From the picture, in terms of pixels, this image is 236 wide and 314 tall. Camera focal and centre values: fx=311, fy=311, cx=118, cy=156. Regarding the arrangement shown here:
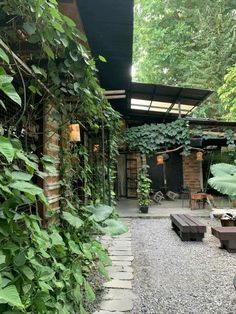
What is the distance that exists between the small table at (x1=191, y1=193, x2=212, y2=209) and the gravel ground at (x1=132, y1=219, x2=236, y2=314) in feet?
9.53

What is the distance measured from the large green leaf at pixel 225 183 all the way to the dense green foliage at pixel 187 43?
33.8 feet

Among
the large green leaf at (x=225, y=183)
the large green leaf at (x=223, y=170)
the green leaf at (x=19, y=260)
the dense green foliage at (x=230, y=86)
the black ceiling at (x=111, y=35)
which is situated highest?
the dense green foliage at (x=230, y=86)

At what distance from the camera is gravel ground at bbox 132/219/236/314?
9.46 ft

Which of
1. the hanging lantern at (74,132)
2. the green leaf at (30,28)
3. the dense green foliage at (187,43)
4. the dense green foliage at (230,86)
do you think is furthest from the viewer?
the dense green foliage at (187,43)

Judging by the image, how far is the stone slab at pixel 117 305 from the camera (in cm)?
273

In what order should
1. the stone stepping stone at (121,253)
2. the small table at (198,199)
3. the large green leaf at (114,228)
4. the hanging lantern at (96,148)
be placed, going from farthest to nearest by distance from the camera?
1. the small table at (198,199)
2. the hanging lantern at (96,148)
3. the stone stepping stone at (121,253)
4. the large green leaf at (114,228)

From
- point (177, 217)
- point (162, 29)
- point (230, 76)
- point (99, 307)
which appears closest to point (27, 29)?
point (99, 307)

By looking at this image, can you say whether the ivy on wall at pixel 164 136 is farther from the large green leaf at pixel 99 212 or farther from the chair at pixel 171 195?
the large green leaf at pixel 99 212

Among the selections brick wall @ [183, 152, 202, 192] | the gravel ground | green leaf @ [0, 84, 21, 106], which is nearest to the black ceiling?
green leaf @ [0, 84, 21, 106]

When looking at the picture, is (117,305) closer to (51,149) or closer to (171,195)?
(51,149)

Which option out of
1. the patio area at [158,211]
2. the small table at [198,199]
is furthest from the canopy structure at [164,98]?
the patio area at [158,211]

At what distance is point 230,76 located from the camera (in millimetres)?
8141

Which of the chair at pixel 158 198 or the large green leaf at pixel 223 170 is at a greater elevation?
the large green leaf at pixel 223 170

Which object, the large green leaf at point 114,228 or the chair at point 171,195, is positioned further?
the chair at point 171,195
